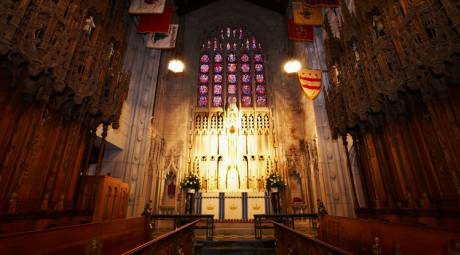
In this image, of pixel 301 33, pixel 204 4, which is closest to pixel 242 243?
pixel 301 33

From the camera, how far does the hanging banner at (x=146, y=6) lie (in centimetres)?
988

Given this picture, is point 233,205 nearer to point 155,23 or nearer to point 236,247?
point 236,247

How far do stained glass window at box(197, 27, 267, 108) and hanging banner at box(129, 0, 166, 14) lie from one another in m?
8.32

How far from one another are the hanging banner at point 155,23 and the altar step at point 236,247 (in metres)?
9.24

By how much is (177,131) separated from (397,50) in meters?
13.2

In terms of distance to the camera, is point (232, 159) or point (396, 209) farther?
point (232, 159)

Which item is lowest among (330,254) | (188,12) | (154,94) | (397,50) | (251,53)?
(330,254)

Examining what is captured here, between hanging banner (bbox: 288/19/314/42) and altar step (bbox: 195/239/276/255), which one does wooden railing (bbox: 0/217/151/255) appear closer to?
altar step (bbox: 195/239/276/255)

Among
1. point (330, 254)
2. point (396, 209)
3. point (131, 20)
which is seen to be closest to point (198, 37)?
point (131, 20)

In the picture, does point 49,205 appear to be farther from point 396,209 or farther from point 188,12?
point 188,12

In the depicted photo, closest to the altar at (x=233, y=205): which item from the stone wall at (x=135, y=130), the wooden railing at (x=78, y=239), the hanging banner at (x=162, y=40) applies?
the stone wall at (x=135, y=130)

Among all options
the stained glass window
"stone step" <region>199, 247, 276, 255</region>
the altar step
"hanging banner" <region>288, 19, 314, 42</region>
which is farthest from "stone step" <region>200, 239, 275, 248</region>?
the stained glass window

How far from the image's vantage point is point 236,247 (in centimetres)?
685

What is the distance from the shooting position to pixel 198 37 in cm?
1942
